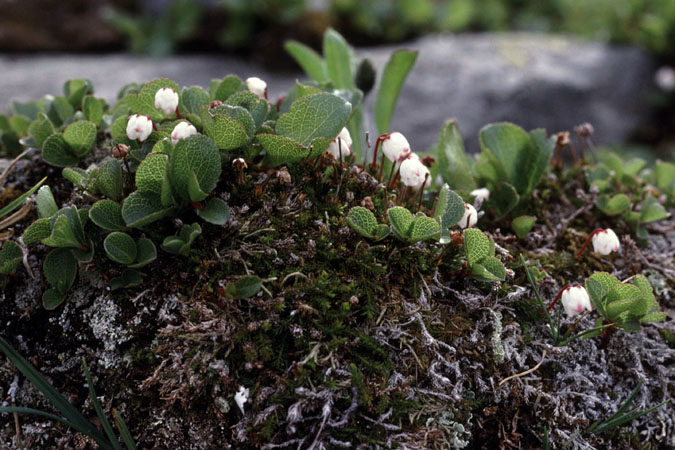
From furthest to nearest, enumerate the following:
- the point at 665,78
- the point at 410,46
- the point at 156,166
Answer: the point at 410,46 < the point at 665,78 < the point at 156,166

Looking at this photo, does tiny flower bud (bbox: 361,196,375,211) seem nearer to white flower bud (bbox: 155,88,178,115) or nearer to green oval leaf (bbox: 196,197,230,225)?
green oval leaf (bbox: 196,197,230,225)

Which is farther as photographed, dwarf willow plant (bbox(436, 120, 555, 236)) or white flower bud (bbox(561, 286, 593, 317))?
dwarf willow plant (bbox(436, 120, 555, 236))

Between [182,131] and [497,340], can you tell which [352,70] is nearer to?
[182,131]

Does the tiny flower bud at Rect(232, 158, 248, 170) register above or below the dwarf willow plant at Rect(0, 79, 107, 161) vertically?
above

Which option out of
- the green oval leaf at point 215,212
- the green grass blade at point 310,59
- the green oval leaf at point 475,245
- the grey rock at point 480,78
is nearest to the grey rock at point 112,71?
the grey rock at point 480,78

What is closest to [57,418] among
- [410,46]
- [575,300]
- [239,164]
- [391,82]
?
[239,164]

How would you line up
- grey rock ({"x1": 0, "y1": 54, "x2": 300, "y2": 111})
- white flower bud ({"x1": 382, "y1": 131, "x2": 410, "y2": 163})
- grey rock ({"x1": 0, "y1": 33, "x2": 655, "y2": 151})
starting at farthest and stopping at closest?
grey rock ({"x1": 0, "y1": 33, "x2": 655, "y2": 151}), grey rock ({"x1": 0, "y1": 54, "x2": 300, "y2": 111}), white flower bud ({"x1": 382, "y1": 131, "x2": 410, "y2": 163})

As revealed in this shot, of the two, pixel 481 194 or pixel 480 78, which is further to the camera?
pixel 480 78

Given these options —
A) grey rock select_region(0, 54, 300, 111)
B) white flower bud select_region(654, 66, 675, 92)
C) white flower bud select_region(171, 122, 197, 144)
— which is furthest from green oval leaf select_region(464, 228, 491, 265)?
white flower bud select_region(654, 66, 675, 92)
